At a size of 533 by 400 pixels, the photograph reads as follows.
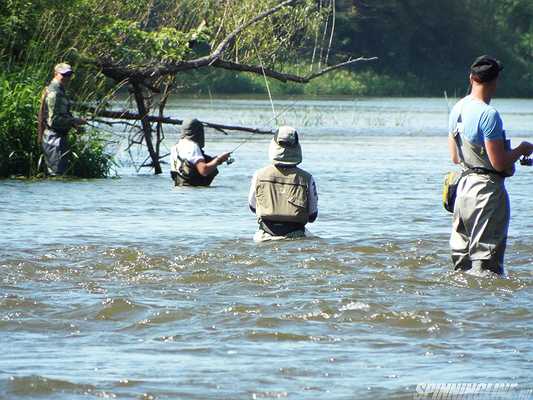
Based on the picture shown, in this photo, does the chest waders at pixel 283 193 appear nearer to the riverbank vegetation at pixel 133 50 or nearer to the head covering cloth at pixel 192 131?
the head covering cloth at pixel 192 131

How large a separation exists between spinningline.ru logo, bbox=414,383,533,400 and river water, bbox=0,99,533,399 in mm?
84

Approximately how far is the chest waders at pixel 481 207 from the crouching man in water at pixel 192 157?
625cm

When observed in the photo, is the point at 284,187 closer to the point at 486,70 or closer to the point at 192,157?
the point at 486,70

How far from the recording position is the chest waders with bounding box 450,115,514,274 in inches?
324

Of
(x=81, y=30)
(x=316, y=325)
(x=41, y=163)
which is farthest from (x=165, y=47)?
(x=316, y=325)

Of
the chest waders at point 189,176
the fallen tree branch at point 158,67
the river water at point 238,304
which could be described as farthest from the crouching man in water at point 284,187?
the fallen tree branch at point 158,67

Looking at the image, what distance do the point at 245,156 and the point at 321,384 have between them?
19.7 metres

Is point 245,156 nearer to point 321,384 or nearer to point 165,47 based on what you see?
point 165,47

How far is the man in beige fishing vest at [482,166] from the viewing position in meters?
8.06

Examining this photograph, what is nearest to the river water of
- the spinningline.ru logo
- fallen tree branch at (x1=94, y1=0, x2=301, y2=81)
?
the spinningline.ru logo

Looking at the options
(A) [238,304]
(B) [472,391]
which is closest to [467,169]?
(A) [238,304]

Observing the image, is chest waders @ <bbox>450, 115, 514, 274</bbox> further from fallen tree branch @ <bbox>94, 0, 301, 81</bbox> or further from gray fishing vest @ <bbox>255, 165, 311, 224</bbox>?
fallen tree branch @ <bbox>94, 0, 301, 81</bbox>

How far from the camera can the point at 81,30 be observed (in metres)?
19.0

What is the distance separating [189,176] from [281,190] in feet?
18.9
